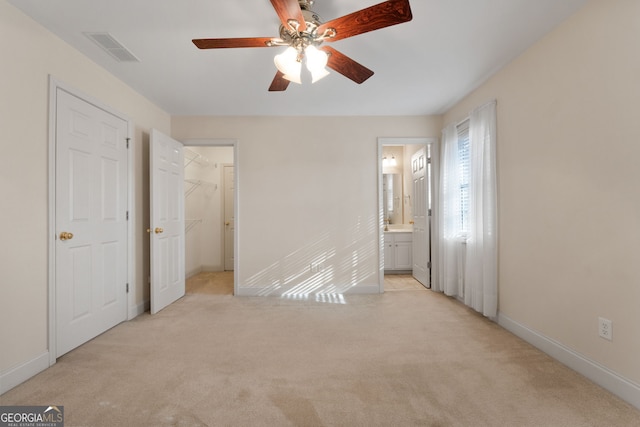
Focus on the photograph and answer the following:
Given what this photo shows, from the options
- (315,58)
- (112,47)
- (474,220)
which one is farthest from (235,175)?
(474,220)

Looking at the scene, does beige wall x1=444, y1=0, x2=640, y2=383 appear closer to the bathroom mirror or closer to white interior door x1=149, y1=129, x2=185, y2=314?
the bathroom mirror

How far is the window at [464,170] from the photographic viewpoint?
11.8 feet

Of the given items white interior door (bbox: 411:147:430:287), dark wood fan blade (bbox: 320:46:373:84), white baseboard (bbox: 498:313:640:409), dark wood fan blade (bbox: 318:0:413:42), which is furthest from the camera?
white interior door (bbox: 411:147:430:287)

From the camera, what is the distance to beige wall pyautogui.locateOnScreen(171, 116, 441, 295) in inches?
164

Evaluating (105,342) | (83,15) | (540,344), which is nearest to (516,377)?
(540,344)

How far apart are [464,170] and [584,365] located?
2268mm

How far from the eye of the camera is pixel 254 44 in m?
1.88

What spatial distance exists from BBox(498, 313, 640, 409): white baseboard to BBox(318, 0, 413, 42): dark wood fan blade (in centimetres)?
242

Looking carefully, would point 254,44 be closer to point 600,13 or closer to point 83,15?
point 83,15

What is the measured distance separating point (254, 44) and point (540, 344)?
311 centimetres

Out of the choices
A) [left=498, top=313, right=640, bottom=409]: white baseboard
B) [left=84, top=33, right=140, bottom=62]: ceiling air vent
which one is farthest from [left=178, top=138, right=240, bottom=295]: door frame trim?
[left=498, top=313, right=640, bottom=409]: white baseboard

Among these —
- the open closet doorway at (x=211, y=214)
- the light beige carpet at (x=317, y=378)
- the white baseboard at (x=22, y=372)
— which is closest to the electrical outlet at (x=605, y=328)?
the light beige carpet at (x=317, y=378)

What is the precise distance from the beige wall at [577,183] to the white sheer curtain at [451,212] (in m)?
0.90

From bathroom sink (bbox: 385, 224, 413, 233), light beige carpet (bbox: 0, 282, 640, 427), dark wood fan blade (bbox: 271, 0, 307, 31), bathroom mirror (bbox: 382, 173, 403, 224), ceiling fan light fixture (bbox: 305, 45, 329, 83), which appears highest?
dark wood fan blade (bbox: 271, 0, 307, 31)
